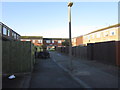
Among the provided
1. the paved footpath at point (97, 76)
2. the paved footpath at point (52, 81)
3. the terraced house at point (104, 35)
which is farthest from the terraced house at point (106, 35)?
the paved footpath at point (52, 81)

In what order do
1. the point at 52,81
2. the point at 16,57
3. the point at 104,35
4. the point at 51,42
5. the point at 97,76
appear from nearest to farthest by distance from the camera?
1. the point at 52,81
2. the point at 97,76
3. the point at 16,57
4. the point at 104,35
5. the point at 51,42

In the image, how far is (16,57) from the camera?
8.89m

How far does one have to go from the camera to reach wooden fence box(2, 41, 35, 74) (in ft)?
28.4

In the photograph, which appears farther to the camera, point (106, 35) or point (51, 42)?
point (51, 42)

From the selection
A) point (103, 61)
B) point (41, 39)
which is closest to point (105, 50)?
point (103, 61)

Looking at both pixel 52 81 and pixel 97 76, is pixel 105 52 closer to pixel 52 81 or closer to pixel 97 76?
pixel 97 76

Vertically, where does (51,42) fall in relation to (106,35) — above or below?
below

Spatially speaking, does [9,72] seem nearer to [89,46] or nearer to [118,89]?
[118,89]

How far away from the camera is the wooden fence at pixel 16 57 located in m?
8.67

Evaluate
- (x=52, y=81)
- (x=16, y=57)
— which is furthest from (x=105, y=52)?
(x=16, y=57)

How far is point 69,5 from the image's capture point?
10.6 m

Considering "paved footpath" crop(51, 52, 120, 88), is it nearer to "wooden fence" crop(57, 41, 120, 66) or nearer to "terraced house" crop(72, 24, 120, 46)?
"wooden fence" crop(57, 41, 120, 66)

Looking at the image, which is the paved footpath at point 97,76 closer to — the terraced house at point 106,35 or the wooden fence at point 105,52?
the wooden fence at point 105,52

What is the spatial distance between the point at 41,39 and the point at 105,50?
58282 mm
